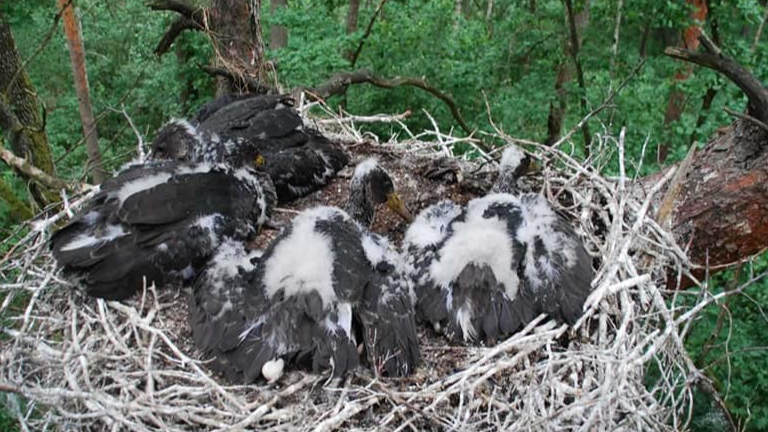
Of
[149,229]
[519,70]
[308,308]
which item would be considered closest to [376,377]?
[308,308]

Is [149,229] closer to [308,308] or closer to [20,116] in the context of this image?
[308,308]

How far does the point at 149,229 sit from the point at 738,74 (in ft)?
8.43

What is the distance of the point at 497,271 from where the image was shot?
258cm

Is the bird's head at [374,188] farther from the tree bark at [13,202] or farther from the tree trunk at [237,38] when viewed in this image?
the tree bark at [13,202]

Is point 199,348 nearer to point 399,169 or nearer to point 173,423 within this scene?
point 173,423

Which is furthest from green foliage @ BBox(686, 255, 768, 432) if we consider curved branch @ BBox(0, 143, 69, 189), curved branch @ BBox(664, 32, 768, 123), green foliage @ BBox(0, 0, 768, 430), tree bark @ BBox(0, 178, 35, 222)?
tree bark @ BBox(0, 178, 35, 222)

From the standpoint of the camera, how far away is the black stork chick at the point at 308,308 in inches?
88.6

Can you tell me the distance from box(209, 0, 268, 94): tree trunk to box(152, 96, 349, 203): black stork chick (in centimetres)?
71

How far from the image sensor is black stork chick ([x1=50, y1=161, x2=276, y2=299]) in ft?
8.27

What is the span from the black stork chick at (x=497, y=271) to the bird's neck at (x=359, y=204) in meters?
0.38

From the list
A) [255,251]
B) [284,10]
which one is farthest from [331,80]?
[255,251]

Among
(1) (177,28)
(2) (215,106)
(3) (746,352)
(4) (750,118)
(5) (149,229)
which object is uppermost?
(1) (177,28)

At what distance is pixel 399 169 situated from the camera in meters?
3.89

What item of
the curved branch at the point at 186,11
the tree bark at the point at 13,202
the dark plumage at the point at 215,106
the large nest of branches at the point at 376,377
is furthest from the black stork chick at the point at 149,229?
the curved branch at the point at 186,11
